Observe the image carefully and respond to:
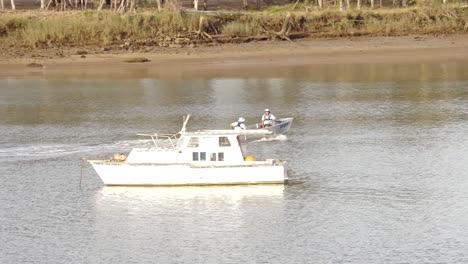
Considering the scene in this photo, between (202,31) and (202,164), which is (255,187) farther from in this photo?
(202,31)

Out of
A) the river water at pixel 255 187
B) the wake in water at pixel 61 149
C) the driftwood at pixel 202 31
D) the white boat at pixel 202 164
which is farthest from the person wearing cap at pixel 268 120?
the driftwood at pixel 202 31

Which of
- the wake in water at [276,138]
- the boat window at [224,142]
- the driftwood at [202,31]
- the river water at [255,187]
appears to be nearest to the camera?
the river water at [255,187]

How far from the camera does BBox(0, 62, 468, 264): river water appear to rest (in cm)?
2553

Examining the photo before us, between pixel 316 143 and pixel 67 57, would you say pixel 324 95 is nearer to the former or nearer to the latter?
pixel 316 143

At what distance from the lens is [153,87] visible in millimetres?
51094

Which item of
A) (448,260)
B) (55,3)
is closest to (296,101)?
(448,260)

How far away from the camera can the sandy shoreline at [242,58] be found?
2163 inches

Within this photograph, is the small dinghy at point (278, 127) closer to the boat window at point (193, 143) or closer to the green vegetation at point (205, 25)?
the boat window at point (193, 143)

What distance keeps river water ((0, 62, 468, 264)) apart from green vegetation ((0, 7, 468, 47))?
7758 mm

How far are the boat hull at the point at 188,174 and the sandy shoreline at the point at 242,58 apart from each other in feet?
76.2

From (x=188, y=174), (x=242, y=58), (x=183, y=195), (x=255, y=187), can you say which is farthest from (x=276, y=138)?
(x=242, y=58)

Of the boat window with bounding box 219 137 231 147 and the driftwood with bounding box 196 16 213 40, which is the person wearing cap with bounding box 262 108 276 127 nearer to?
the boat window with bounding box 219 137 231 147

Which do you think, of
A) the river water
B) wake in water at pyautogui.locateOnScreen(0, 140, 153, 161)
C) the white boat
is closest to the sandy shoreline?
the river water

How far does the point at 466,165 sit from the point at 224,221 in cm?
937
